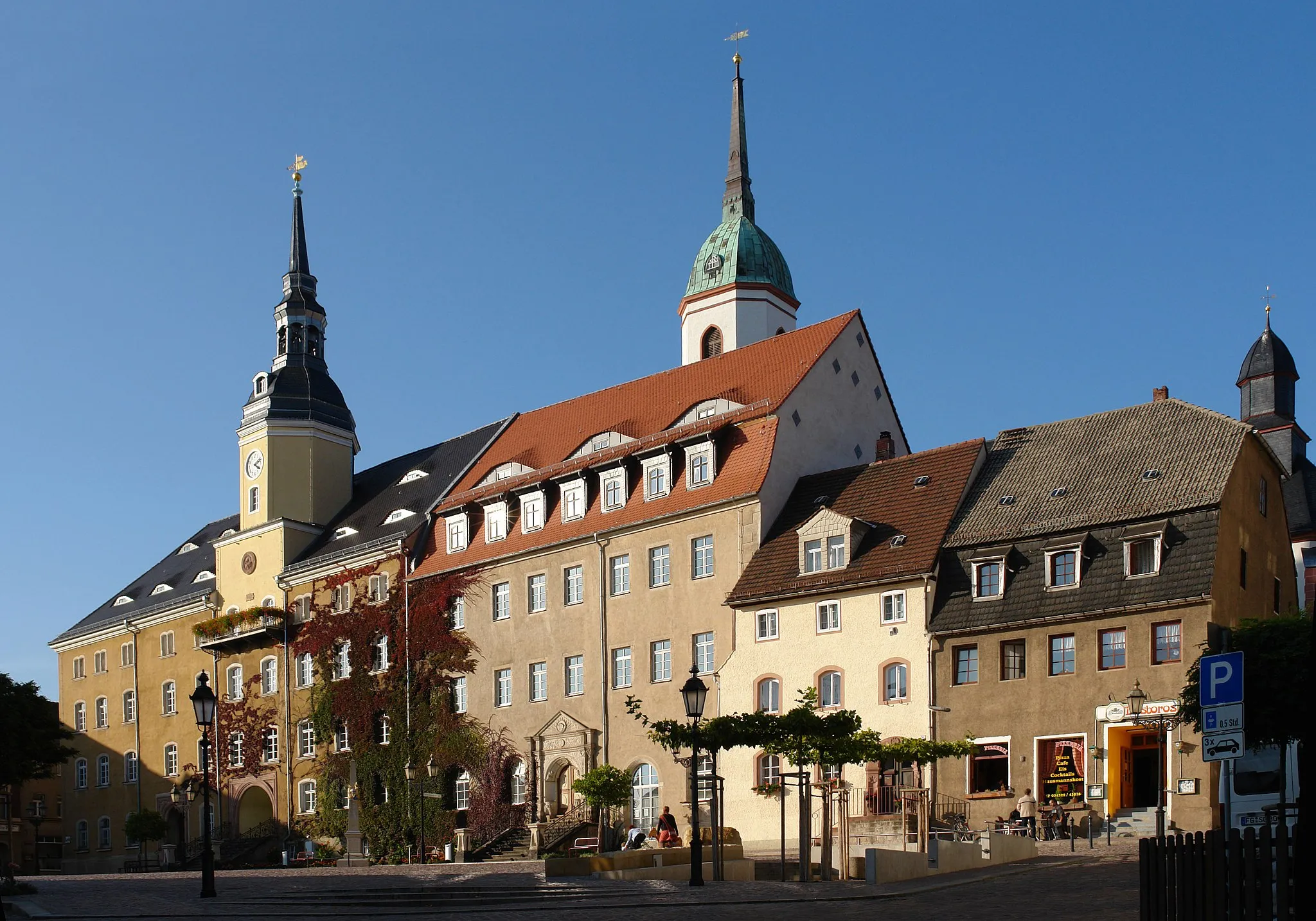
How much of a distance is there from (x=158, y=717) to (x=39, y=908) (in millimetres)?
42631

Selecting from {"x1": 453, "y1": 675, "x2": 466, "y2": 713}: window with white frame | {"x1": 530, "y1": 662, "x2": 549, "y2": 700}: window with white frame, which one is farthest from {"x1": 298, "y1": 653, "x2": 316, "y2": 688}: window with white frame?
{"x1": 530, "y1": 662, "x2": 549, "y2": 700}: window with white frame

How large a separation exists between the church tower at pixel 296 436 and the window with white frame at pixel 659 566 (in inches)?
780

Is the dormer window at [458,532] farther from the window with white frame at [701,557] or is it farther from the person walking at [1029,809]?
the person walking at [1029,809]

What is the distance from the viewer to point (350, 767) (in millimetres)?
57469

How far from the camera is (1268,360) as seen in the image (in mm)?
78938

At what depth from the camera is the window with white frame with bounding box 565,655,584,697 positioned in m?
51.1

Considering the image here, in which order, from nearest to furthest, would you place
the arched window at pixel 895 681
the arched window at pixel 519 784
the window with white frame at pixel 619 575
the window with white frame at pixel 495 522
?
the arched window at pixel 895 681, the window with white frame at pixel 619 575, the arched window at pixel 519 784, the window with white frame at pixel 495 522

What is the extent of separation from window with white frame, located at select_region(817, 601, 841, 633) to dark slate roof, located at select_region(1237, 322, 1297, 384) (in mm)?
42601

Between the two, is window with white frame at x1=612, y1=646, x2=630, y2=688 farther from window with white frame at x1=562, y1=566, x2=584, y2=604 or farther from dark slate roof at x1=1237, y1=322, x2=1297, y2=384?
dark slate roof at x1=1237, y1=322, x2=1297, y2=384

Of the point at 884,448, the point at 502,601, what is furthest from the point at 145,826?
the point at 884,448

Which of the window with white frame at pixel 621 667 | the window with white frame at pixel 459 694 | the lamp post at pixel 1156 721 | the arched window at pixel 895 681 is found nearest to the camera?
the lamp post at pixel 1156 721

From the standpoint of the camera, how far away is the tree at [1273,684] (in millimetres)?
30859

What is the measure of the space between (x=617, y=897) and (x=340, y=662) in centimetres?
3282

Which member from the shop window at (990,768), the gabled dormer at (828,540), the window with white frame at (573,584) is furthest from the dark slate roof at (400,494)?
the shop window at (990,768)
